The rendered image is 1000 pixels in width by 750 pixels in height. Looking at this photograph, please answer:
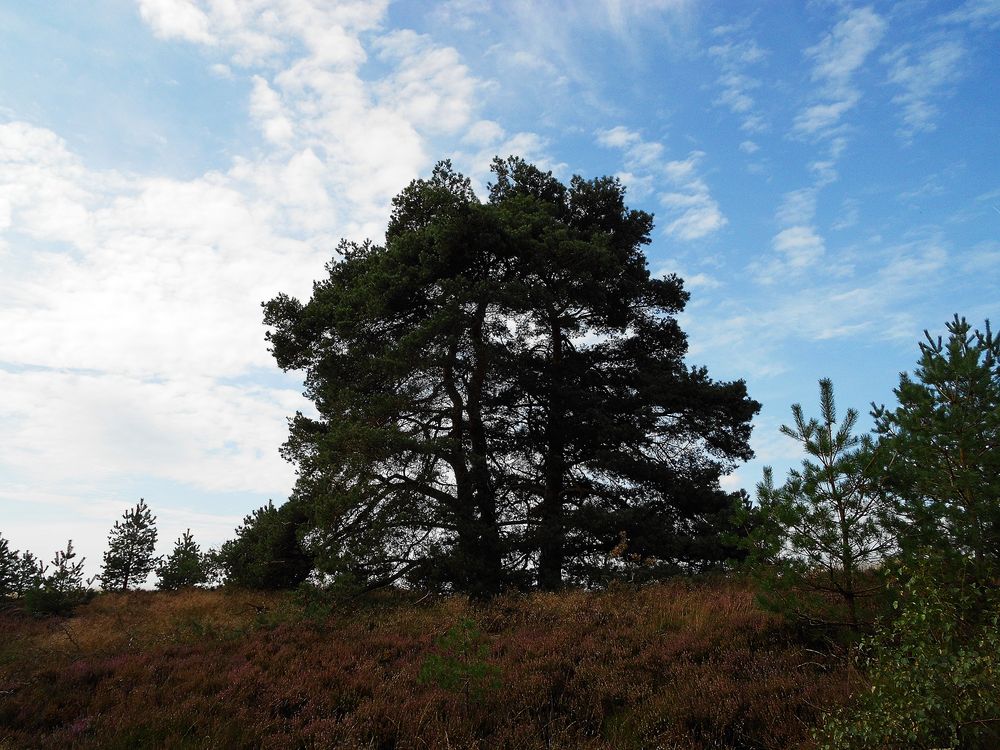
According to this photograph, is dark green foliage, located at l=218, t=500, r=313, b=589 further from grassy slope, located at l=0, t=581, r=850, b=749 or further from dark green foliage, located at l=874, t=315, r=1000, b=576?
dark green foliage, located at l=874, t=315, r=1000, b=576

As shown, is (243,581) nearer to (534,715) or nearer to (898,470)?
(534,715)

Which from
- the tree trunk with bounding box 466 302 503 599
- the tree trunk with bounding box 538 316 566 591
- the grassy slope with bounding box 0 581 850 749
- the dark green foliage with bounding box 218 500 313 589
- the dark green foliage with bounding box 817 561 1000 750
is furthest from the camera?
the dark green foliage with bounding box 218 500 313 589

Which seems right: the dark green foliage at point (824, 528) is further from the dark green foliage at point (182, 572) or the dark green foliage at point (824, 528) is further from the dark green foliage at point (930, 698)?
the dark green foliage at point (182, 572)

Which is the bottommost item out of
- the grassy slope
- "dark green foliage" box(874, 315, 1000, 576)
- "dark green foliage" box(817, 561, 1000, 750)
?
the grassy slope

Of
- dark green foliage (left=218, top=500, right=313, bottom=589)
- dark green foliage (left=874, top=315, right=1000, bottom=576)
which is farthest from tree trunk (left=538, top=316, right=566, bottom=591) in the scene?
dark green foliage (left=874, top=315, right=1000, bottom=576)

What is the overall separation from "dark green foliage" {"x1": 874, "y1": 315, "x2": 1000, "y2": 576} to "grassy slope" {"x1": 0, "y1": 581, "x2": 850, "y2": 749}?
1.89 metres

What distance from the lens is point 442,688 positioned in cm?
704

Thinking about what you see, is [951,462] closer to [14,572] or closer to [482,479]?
[482,479]

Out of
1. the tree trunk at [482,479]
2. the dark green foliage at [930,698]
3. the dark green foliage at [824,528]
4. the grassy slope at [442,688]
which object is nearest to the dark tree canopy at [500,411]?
the tree trunk at [482,479]

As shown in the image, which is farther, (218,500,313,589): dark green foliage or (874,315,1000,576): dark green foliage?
(218,500,313,589): dark green foliage

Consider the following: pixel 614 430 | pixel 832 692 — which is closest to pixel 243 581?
pixel 614 430

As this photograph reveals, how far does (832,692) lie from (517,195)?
1319cm

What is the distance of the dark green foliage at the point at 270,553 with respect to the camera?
1481 cm

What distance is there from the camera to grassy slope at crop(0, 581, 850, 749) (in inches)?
234
